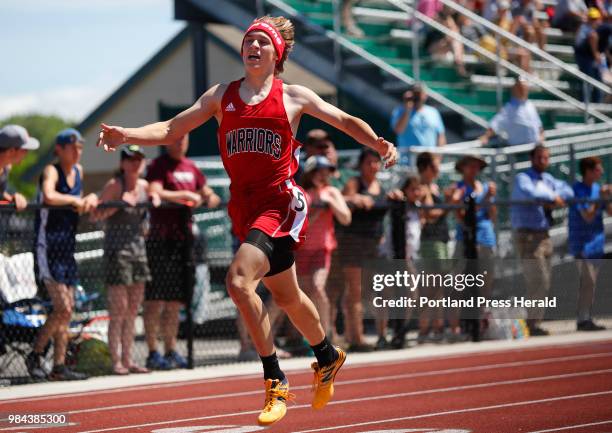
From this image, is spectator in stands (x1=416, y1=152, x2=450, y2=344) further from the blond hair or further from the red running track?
the blond hair

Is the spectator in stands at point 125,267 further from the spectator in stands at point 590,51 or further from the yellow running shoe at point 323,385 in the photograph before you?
the spectator in stands at point 590,51

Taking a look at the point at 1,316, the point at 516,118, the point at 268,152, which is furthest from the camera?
the point at 516,118

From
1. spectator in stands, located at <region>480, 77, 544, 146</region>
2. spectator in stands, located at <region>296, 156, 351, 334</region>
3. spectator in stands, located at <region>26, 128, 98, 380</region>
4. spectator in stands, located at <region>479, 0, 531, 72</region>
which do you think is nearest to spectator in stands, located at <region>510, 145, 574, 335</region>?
spectator in stands, located at <region>480, 77, 544, 146</region>

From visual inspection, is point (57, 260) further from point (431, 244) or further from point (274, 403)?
point (431, 244)

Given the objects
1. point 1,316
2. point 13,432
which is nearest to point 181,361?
point 1,316

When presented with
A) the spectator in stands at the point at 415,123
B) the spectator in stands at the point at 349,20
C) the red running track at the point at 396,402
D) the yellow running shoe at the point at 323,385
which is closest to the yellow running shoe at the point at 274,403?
the yellow running shoe at the point at 323,385

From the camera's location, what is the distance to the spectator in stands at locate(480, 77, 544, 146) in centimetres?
1727

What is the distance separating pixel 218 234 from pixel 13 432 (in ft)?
28.1

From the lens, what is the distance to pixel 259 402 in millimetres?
9875

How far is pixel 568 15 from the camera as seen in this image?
75.0ft

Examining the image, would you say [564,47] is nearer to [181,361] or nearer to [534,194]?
[534,194]

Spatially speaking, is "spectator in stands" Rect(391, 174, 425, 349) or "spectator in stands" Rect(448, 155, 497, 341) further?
"spectator in stands" Rect(448, 155, 497, 341)

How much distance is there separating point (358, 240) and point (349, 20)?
7.49 metres

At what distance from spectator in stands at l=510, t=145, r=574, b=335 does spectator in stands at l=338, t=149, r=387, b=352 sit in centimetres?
217
